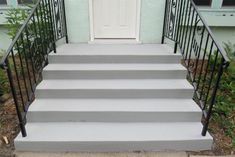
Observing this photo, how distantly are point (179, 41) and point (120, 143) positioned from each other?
1.87 meters

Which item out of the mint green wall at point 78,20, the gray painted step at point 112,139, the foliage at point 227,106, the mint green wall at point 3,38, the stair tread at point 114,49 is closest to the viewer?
the gray painted step at point 112,139

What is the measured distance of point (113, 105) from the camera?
2977 mm

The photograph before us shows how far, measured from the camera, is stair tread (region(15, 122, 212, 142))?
2656 mm

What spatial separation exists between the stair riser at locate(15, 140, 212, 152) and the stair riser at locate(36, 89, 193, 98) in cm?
68

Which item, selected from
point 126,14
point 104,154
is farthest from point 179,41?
point 104,154

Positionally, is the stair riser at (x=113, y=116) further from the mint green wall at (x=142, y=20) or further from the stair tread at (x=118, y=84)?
the mint green wall at (x=142, y=20)

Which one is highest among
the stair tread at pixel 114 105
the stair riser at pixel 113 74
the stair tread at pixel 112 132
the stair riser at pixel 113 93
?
the stair riser at pixel 113 74

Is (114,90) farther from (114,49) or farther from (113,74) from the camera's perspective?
(114,49)

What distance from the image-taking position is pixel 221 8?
14.1 ft

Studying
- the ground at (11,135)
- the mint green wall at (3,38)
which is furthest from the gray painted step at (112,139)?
the mint green wall at (3,38)

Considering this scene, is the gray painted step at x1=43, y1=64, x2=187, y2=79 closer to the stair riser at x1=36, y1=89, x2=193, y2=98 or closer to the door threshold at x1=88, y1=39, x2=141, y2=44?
the stair riser at x1=36, y1=89, x2=193, y2=98

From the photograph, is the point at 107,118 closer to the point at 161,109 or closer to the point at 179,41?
the point at 161,109

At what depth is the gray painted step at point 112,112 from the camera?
288 centimetres

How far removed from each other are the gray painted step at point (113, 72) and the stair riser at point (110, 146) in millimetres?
1002
